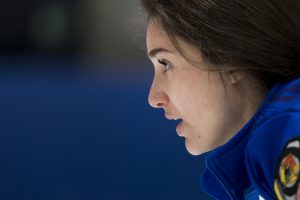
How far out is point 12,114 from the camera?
4.73ft

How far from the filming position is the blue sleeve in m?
0.54

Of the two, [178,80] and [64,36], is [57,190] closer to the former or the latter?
[64,36]

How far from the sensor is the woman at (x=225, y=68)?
68cm

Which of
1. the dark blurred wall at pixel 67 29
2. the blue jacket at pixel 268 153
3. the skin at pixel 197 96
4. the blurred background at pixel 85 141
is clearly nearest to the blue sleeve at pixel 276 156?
the blue jacket at pixel 268 153

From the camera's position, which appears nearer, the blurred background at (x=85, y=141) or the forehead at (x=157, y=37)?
the forehead at (x=157, y=37)

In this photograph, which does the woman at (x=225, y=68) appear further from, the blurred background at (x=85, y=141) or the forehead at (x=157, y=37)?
the blurred background at (x=85, y=141)

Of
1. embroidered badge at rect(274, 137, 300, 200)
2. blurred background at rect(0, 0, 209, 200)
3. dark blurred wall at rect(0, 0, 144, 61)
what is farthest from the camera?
dark blurred wall at rect(0, 0, 144, 61)

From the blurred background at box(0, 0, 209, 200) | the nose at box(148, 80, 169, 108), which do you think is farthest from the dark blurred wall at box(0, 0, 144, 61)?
the nose at box(148, 80, 169, 108)

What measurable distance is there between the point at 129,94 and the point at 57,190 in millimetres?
262

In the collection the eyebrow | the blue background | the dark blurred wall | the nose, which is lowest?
the blue background

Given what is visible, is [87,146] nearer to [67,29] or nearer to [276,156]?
[67,29]

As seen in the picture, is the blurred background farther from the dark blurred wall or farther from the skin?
the skin

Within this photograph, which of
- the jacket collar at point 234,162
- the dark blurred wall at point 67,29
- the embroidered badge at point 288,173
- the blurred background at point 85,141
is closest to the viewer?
the embroidered badge at point 288,173

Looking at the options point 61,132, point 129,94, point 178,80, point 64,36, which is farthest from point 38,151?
point 178,80
